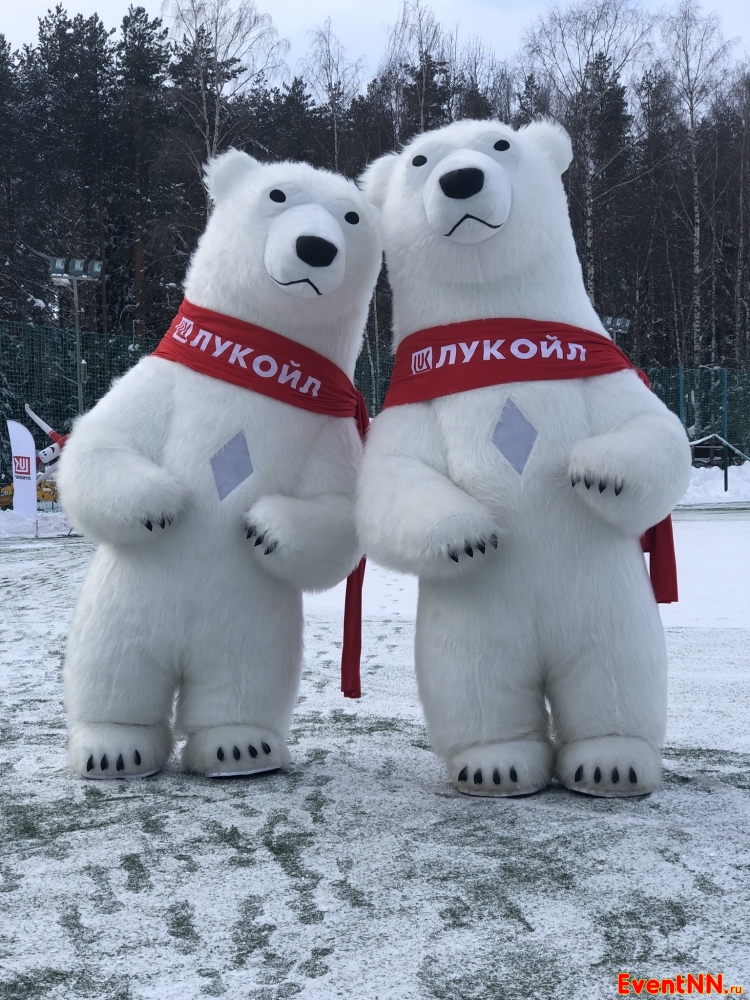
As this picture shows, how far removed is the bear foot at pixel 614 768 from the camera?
1975 mm

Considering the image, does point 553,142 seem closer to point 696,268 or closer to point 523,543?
point 523,543

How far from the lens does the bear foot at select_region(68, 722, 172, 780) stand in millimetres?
2166

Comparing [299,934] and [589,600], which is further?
[589,600]

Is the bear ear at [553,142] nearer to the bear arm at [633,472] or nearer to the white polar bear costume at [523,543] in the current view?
the white polar bear costume at [523,543]

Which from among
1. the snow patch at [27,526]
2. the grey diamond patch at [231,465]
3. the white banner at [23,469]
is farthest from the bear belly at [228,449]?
the snow patch at [27,526]

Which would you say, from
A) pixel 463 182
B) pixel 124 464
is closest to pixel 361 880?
pixel 124 464

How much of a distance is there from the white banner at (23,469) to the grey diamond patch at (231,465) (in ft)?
26.9

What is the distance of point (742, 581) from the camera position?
18.4ft

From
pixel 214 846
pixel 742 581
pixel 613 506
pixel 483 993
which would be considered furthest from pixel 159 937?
pixel 742 581

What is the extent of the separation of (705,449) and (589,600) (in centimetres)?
1503

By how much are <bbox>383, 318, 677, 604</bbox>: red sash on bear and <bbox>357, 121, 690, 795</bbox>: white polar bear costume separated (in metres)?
0.02

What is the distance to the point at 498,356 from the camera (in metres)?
2.14

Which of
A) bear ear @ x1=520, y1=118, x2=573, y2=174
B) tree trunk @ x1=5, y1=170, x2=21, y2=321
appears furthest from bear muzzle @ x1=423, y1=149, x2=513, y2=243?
tree trunk @ x1=5, y1=170, x2=21, y2=321

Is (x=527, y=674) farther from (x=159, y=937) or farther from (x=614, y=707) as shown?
(x=159, y=937)
